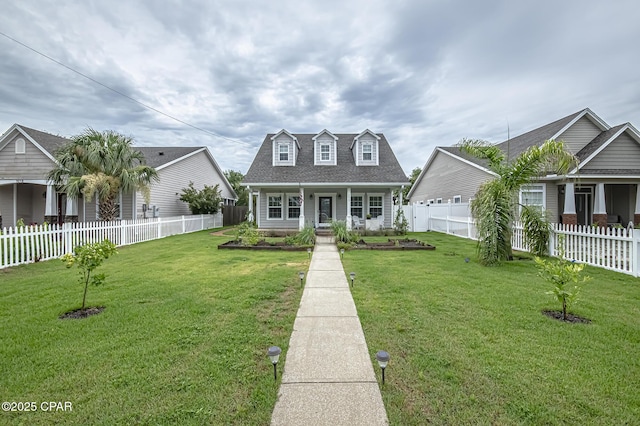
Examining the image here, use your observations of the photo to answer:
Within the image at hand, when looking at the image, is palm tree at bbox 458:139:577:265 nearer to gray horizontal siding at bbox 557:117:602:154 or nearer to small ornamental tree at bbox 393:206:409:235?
small ornamental tree at bbox 393:206:409:235

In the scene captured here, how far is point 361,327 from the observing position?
3.79 metres

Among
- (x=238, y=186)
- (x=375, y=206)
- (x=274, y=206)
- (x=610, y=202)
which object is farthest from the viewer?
(x=238, y=186)

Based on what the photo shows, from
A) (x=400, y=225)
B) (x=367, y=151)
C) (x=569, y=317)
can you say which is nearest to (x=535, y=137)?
(x=400, y=225)

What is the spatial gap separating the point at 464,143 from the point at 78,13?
14.2 meters

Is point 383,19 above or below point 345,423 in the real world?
above

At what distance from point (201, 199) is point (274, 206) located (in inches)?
227

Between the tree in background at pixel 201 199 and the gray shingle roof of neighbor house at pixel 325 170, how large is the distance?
4.77 meters

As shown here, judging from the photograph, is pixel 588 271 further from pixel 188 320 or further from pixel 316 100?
pixel 316 100

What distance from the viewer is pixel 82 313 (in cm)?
423

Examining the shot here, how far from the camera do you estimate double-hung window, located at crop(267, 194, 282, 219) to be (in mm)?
17750

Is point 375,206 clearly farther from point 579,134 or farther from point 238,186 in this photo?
point 238,186

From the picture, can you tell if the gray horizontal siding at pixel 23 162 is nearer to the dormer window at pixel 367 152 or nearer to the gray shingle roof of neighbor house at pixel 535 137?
the dormer window at pixel 367 152

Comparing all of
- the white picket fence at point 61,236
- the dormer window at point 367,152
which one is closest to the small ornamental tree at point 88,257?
the white picket fence at point 61,236

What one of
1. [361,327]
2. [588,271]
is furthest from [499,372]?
[588,271]
